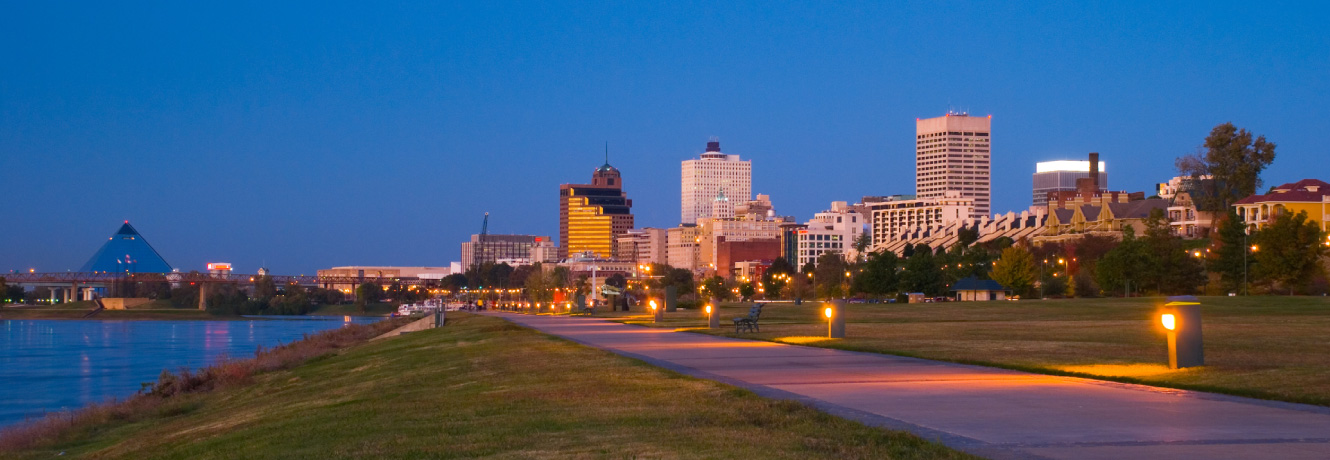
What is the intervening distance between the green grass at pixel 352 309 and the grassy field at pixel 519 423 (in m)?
164

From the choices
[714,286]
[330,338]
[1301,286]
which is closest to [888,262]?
[714,286]

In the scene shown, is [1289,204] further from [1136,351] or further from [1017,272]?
[1136,351]

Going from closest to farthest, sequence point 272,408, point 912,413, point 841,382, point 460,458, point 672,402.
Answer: point 460,458 → point 912,413 → point 672,402 → point 841,382 → point 272,408

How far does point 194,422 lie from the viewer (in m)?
21.5

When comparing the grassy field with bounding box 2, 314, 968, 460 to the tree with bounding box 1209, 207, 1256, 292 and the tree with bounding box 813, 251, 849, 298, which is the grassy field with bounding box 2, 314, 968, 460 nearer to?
the tree with bounding box 1209, 207, 1256, 292

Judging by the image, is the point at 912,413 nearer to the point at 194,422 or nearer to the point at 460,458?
the point at 460,458

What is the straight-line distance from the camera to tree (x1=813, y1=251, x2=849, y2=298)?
11306 cm

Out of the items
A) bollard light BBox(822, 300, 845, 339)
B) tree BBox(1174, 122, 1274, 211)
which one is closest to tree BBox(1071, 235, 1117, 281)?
tree BBox(1174, 122, 1274, 211)

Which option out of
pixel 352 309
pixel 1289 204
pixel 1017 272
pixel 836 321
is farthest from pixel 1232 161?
pixel 352 309

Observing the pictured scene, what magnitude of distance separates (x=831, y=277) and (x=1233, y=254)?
67.8m

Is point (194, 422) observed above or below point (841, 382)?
below

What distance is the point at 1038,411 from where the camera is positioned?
36.7 ft

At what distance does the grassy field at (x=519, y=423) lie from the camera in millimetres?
9289

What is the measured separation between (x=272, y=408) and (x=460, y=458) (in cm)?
1229
